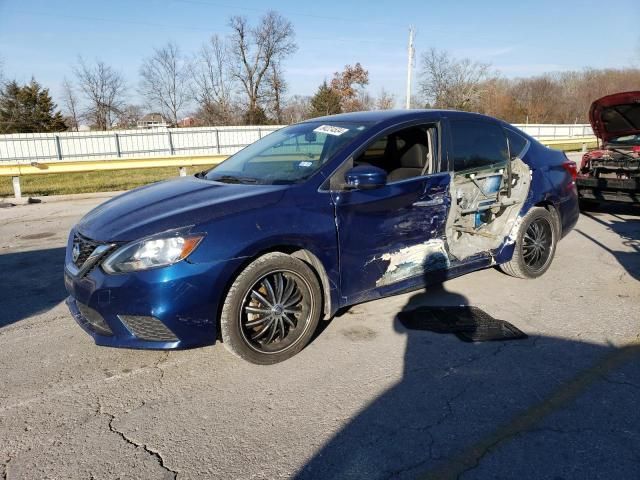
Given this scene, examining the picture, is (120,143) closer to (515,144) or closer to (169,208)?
(515,144)

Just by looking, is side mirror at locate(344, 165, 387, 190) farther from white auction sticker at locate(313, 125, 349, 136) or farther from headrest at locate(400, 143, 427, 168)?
headrest at locate(400, 143, 427, 168)

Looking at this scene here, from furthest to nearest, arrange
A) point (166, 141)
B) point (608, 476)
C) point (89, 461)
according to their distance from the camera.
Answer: point (166, 141), point (89, 461), point (608, 476)

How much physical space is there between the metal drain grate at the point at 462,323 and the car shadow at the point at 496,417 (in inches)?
5.6

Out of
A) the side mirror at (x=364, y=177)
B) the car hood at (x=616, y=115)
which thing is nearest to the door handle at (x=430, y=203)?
the side mirror at (x=364, y=177)

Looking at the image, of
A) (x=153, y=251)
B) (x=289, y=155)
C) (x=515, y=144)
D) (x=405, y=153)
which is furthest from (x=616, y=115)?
(x=153, y=251)

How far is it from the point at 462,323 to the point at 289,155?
198 cm

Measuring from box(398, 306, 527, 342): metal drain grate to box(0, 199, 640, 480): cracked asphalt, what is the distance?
0.10 meters

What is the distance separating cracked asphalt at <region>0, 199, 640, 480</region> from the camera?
7.59 ft

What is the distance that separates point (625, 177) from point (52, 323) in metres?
8.23

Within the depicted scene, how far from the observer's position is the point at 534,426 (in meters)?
2.57

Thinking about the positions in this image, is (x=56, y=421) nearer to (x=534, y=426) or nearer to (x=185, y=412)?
(x=185, y=412)

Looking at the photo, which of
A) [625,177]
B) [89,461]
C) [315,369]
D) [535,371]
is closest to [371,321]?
[315,369]

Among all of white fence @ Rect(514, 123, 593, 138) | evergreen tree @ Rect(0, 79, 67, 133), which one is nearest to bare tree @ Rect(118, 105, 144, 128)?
evergreen tree @ Rect(0, 79, 67, 133)

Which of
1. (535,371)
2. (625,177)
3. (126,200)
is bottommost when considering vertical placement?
(535,371)
